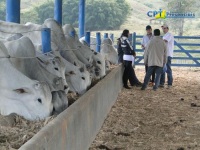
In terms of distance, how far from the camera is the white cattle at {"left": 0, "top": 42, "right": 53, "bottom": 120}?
4.36m

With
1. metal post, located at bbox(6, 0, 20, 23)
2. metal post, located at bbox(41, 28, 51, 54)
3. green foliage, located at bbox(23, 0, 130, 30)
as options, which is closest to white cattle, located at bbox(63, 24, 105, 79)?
metal post, located at bbox(6, 0, 20, 23)

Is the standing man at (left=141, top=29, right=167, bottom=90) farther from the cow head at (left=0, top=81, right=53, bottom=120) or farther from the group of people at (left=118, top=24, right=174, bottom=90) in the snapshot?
the cow head at (left=0, top=81, right=53, bottom=120)

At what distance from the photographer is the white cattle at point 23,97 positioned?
4359mm

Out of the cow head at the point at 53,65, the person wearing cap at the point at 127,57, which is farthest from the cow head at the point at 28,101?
the person wearing cap at the point at 127,57

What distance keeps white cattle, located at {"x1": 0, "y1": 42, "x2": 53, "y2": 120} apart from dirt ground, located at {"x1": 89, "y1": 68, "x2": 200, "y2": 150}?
59.3 inches

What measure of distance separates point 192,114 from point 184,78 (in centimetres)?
633

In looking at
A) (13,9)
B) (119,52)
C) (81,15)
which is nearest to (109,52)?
(119,52)

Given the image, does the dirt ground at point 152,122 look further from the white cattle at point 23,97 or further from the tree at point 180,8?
the tree at point 180,8

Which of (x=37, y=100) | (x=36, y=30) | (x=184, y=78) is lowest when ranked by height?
(x=184, y=78)

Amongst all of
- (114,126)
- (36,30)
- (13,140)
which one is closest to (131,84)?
(114,126)

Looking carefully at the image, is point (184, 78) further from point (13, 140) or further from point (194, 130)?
point (13, 140)

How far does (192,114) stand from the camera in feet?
26.4

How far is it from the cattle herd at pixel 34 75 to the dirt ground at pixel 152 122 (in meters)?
0.99

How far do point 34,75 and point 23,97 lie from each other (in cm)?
76
